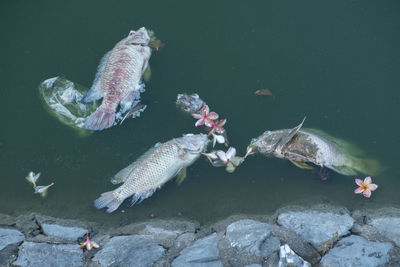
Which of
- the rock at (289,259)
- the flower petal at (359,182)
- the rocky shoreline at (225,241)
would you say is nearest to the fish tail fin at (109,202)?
the rocky shoreline at (225,241)

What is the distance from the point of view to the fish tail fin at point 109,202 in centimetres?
365

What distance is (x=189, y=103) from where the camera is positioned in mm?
4211

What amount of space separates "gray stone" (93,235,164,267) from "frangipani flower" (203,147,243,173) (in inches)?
42.7

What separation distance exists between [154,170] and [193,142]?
505 mm

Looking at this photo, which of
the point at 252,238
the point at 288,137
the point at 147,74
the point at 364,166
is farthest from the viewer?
the point at 147,74

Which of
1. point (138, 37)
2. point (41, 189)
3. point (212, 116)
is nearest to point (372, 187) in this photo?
point (212, 116)

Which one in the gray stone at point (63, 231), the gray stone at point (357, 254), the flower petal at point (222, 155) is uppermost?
the flower petal at point (222, 155)

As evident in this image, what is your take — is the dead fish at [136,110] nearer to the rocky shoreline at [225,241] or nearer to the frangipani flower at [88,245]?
the rocky shoreline at [225,241]

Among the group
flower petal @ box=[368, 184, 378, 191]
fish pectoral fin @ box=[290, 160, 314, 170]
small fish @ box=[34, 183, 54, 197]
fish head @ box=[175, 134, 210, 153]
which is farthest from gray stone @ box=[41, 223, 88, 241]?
flower petal @ box=[368, 184, 378, 191]

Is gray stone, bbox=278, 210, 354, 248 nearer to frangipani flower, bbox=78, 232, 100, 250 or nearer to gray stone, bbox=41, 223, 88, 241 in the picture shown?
frangipani flower, bbox=78, 232, 100, 250

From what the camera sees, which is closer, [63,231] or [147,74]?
[63,231]

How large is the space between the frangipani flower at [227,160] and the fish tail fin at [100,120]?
1.12 metres

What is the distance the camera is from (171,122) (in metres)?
4.27

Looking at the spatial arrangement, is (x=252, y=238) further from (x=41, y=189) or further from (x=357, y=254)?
(x=41, y=189)
